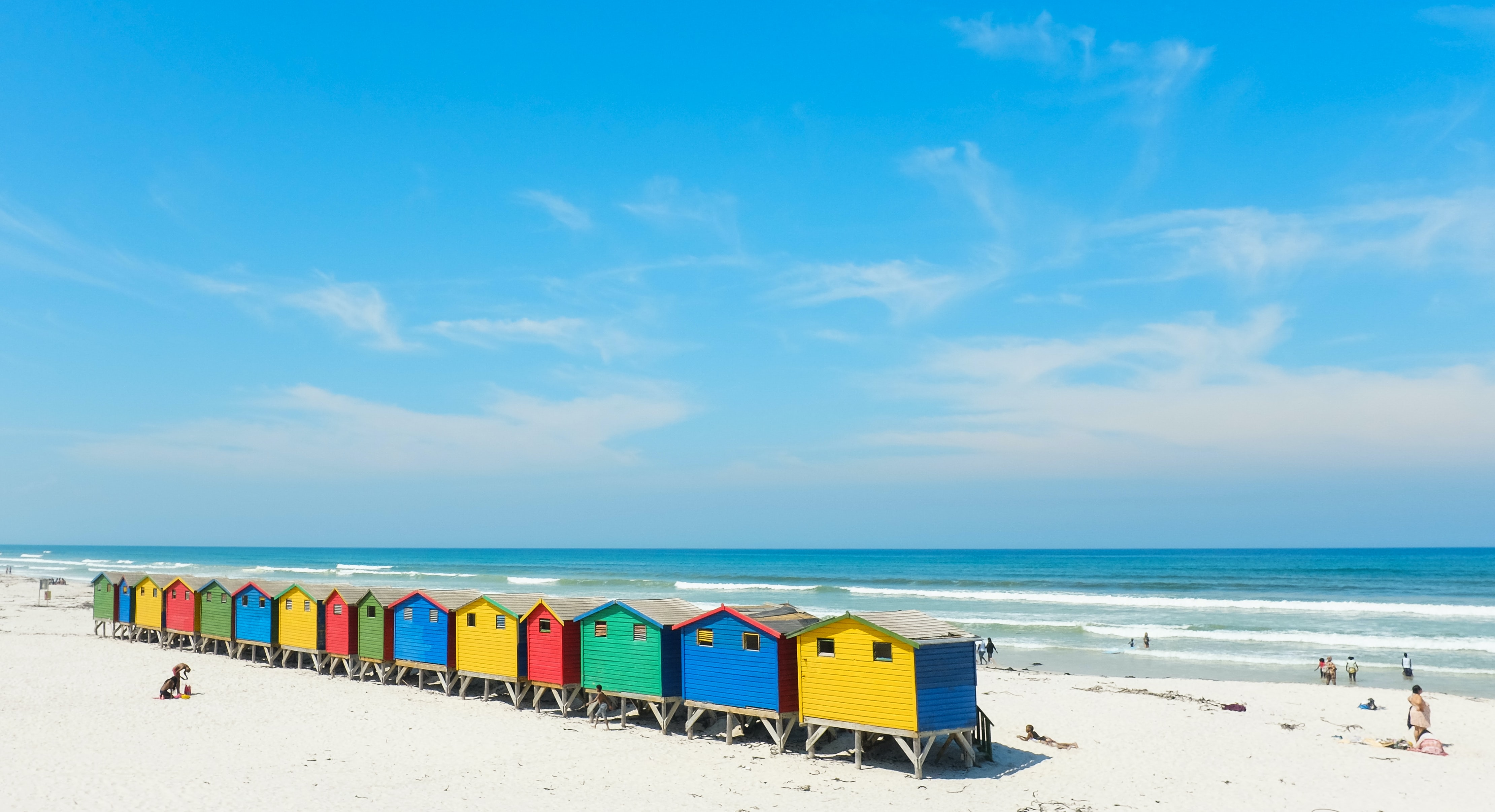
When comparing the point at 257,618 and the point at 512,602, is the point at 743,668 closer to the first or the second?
the point at 512,602

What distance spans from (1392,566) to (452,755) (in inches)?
4813

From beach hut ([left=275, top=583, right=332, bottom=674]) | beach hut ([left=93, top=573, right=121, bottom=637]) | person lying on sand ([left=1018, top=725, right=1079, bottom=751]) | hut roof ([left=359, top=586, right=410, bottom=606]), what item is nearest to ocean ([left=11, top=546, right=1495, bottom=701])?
person lying on sand ([left=1018, top=725, right=1079, bottom=751])

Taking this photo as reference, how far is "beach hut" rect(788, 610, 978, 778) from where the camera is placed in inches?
757

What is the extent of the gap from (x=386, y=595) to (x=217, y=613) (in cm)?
1035

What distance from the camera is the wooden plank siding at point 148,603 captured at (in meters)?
39.9

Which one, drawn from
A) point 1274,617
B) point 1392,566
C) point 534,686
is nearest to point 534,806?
point 534,686

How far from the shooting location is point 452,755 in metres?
21.3

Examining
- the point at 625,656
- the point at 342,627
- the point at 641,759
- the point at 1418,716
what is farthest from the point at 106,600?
the point at 1418,716

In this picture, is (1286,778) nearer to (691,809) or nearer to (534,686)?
(691,809)

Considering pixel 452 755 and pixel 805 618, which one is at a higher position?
pixel 805 618

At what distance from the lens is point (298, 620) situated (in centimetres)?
3372

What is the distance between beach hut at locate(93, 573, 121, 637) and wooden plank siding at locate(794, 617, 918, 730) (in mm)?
34952

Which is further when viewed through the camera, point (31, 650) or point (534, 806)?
point (31, 650)

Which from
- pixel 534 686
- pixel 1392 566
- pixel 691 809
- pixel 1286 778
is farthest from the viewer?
pixel 1392 566
